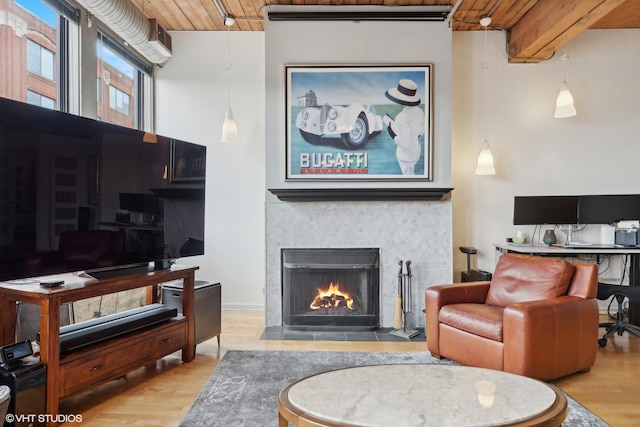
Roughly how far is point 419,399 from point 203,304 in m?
2.20

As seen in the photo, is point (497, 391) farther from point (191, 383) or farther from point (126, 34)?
point (126, 34)

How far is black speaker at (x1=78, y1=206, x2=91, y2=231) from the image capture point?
8.21 ft

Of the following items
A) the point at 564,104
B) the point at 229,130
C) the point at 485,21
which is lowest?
the point at 229,130

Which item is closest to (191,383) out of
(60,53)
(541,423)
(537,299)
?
(541,423)

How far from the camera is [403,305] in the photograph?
13.5ft

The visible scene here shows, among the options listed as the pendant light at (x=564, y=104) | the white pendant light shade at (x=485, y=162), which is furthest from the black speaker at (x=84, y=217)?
the pendant light at (x=564, y=104)

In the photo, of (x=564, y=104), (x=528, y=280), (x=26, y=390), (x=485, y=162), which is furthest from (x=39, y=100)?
(x=564, y=104)

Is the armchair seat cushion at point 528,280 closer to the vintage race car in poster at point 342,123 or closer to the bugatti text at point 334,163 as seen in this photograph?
the bugatti text at point 334,163

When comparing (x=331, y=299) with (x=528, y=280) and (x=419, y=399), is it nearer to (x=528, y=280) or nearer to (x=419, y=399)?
(x=528, y=280)

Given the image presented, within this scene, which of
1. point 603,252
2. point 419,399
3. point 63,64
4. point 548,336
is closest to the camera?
point 419,399

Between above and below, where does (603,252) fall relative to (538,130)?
below

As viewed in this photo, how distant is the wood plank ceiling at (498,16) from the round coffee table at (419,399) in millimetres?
3287

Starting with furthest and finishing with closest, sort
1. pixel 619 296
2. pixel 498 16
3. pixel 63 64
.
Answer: pixel 498 16
pixel 619 296
pixel 63 64

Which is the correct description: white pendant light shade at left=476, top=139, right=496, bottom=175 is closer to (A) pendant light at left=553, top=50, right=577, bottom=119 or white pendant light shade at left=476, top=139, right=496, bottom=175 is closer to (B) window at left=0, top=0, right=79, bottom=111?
(A) pendant light at left=553, top=50, right=577, bottom=119
